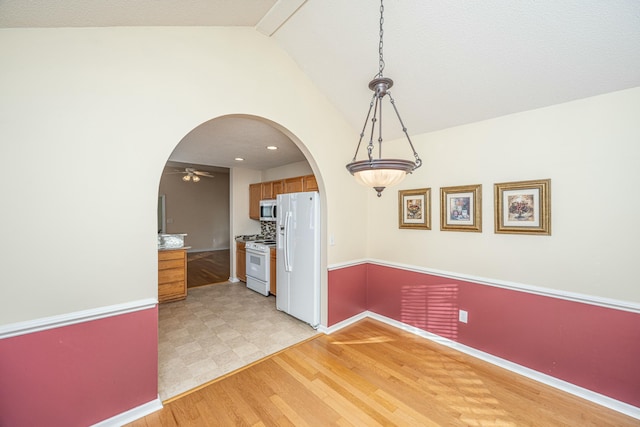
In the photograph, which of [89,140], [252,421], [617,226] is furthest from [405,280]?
[89,140]

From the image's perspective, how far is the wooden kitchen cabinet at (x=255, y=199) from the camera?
5199mm

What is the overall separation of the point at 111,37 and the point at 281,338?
9.95 feet

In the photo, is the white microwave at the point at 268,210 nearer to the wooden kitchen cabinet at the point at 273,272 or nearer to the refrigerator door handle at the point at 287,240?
the wooden kitchen cabinet at the point at 273,272

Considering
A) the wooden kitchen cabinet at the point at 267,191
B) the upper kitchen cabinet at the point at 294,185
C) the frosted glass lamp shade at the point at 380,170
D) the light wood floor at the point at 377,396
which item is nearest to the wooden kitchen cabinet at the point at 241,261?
the wooden kitchen cabinet at the point at 267,191

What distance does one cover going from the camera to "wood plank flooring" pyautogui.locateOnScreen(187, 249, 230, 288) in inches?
209

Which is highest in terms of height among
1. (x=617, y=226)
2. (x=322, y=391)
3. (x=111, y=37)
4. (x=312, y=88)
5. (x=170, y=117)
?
(x=312, y=88)

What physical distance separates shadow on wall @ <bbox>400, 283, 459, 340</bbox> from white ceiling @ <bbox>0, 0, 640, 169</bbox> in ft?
6.06

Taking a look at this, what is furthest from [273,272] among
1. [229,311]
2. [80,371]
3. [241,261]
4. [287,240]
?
[80,371]

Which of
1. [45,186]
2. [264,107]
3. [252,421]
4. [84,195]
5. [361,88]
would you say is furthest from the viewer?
[361,88]

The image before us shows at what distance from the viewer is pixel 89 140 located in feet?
5.11

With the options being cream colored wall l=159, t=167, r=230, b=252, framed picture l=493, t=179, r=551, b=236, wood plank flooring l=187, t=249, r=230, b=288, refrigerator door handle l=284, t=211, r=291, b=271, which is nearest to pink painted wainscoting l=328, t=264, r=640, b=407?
framed picture l=493, t=179, r=551, b=236

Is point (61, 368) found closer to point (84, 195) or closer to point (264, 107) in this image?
point (84, 195)

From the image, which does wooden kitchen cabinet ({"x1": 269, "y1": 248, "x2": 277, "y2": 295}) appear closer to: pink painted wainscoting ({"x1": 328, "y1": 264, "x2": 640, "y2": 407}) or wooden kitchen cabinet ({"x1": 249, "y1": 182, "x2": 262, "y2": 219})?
wooden kitchen cabinet ({"x1": 249, "y1": 182, "x2": 262, "y2": 219})

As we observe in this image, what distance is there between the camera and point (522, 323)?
220 centimetres
